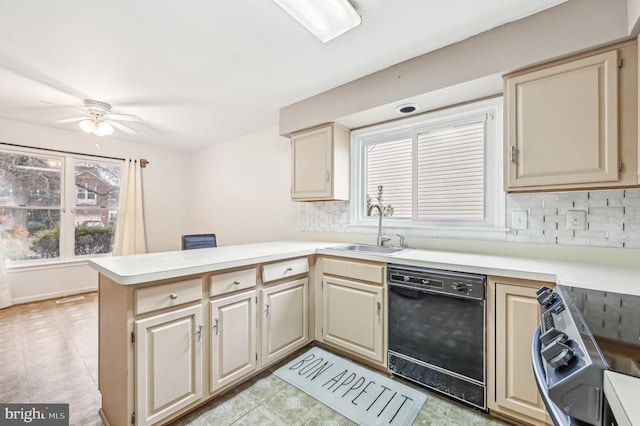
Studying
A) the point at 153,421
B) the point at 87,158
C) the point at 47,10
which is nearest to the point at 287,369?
the point at 153,421

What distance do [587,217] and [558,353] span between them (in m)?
1.45

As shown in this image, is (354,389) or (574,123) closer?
(574,123)

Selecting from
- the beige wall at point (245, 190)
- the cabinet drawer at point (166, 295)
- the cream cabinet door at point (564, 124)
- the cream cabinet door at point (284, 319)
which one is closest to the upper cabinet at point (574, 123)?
the cream cabinet door at point (564, 124)

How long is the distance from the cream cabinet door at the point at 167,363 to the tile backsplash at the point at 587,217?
2.18m

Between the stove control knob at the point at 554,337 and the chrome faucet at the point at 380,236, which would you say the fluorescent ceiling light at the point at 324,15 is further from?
the stove control knob at the point at 554,337

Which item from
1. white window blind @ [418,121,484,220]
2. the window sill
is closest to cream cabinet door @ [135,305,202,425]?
white window blind @ [418,121,484,220]

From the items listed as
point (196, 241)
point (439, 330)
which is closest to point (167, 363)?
point (196, 241)

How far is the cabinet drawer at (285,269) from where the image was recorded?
6.22 ft

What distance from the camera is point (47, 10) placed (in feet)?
5.08

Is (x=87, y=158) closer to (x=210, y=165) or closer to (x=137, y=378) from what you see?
(x=210, y=165)

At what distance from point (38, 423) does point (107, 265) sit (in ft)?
3.41

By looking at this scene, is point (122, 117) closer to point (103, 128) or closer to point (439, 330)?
point (103, 128)

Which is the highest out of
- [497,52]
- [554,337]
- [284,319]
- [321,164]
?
[497,52]

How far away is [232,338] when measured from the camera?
169 cm
